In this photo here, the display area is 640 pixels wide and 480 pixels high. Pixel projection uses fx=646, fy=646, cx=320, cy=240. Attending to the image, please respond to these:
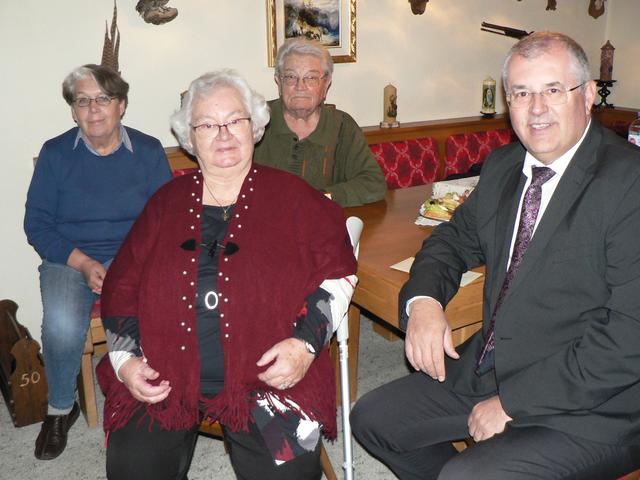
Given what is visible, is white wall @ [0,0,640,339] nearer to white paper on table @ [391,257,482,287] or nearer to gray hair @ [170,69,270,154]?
gray hair @ [170,69,270,154]

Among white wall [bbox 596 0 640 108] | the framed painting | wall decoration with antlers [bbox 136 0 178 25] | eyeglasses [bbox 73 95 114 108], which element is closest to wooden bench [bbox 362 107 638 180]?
white wall [bbox 596 0 640 108]

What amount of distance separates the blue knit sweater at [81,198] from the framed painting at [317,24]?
4.32 ft

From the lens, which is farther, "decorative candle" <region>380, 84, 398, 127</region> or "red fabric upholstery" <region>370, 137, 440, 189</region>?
"decorative candle" <region>380, 84, 398, 127</region>

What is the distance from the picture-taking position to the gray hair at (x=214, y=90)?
75.0 inches

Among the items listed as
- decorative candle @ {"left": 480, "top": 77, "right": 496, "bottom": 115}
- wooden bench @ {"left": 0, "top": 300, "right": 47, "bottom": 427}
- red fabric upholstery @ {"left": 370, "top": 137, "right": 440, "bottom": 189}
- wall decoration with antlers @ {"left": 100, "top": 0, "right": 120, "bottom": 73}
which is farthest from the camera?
decorative candle @ {"left": 480, "top": 77, "right": 496, "bottom": 115}

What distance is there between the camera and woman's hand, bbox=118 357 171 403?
1720 mm

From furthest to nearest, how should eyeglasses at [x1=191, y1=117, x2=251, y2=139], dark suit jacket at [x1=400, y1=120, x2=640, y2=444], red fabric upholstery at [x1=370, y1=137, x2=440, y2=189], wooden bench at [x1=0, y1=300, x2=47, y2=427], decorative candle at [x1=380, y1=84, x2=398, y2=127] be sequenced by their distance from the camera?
decorative candle at [x1=380, y1=84, x2=398, y2=127], red fabric upholstery at [x1=370, y1=137, x2=440, y2=189], wooden bench at [x1=0, y1=300, x2=47, y2=427], eyeglasses at [x1=191, y1=117, x2=251, y2=139], dark suit jacket at [x1=400, y1=120, x2=640, y2=444]

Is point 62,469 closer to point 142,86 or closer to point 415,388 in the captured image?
point 415,388

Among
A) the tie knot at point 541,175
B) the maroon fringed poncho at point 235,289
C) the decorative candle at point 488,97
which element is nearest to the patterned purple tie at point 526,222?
the tie knot at point 541,175

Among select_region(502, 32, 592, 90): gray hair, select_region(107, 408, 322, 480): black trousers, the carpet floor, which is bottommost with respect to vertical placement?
the carpet floor

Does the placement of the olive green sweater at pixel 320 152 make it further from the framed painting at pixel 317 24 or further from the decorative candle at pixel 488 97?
the decorative candle at pixel 488 97

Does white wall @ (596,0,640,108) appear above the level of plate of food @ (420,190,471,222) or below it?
above

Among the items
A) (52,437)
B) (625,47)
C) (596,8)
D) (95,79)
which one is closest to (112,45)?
(95,79)

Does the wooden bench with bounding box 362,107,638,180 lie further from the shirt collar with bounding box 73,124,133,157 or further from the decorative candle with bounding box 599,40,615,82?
the shirt collar with bounding box 73,124,133,157
